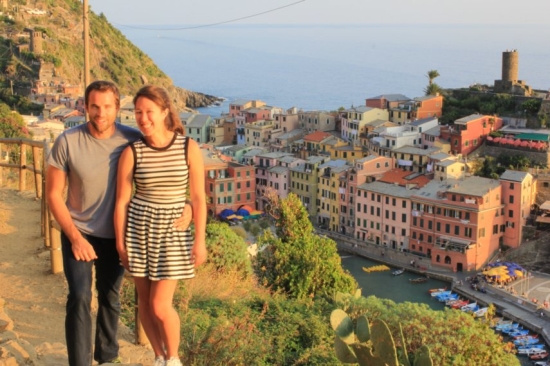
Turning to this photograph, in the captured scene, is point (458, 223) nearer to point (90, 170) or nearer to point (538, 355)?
point (538, 355)

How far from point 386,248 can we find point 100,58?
1104 inches

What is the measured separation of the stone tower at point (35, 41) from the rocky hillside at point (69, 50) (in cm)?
33

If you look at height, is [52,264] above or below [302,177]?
above

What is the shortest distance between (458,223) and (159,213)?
65.1ft

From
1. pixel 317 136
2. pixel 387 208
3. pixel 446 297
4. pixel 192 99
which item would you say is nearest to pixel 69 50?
pixel 192 99

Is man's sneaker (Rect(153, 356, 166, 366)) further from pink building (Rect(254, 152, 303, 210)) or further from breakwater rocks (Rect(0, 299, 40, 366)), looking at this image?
pink building (Rect(254, 152, 303, 210))

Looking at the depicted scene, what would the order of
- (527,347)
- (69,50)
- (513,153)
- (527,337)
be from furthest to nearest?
1. (69,50)
2. (513,153)
3. (527,337)
4. (527,347)

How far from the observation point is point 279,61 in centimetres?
9719

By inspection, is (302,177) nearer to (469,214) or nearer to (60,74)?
(469,214)

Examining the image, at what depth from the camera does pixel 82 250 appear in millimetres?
2678

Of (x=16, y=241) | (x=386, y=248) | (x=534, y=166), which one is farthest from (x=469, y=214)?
(x=16, y=241)

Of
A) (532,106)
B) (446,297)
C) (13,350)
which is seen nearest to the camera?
(13,350)

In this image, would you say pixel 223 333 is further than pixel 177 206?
Yes

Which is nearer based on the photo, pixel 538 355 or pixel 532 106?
pixel 538 355
